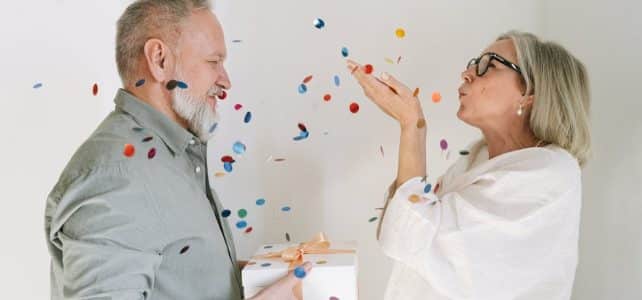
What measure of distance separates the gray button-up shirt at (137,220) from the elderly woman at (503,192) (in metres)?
0.41

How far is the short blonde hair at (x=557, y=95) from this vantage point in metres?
1.37

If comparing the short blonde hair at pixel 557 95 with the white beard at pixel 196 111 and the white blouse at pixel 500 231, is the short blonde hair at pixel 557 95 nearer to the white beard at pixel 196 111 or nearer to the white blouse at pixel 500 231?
the white blouse at pixel 500 231

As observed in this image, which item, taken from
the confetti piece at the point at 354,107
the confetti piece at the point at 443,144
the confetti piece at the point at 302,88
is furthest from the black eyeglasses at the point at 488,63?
the confetti piece at the point at 302,88

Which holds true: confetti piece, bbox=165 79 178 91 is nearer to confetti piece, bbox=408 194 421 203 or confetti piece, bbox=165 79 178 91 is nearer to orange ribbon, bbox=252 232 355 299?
orange ribbon, bbox=252 232 355 299

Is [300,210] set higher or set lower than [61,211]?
lower

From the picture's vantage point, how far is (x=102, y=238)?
992 mm

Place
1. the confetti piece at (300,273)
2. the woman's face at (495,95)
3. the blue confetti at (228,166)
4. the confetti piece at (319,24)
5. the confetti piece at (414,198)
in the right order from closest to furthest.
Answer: the confetti piece at (300,273) < the confetti piece at (414,198) < the woman's face at (495,95) < the confetti piece at (319,24) < the blue confetti at (228,166)

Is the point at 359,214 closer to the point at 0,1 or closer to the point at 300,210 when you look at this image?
the point at 300,210

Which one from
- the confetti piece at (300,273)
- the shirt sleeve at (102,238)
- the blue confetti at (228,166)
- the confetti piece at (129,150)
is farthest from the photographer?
the blue confetti at (228,166)

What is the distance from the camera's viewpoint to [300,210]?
1.88m

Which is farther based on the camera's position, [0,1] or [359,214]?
[359,214]

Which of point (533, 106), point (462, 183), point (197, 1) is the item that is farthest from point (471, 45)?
point (197, 1)

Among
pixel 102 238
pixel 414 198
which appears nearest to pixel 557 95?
pixel 414 198

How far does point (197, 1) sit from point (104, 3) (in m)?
0.61
